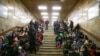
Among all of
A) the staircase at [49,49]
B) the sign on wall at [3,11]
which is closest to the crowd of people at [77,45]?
the staircase at [49,49]

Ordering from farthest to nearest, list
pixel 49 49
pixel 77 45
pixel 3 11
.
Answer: pixel 49 49 < pixel 77 45 < pixel 3 11

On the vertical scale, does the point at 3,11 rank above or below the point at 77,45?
above

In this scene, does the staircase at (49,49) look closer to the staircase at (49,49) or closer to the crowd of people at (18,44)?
the staircase at (49,49)

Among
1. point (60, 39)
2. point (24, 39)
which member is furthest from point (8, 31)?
point (60, 39)

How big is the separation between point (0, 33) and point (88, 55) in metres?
3.61

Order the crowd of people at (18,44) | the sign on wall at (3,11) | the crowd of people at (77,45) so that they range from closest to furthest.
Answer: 1. the crowd of people at (77,45)
2. the crowd of people at (18,44)
3. the sign on wall at (3,11)

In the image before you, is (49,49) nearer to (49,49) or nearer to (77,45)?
(49,49)

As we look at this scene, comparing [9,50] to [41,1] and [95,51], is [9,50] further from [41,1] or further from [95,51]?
[41,1]

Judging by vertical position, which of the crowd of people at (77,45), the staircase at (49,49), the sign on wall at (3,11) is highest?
Result: the sign on wall at (3,11)

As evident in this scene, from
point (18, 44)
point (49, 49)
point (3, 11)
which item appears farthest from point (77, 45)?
point (3, 11)

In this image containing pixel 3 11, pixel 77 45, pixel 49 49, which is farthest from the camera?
pixel 49 49

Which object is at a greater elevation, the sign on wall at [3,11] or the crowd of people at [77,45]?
the sign on wall at [3,11]

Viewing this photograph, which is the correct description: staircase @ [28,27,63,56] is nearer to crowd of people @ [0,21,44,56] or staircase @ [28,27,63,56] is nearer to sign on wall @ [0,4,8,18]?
crowd of people @ [0,21,44,56]

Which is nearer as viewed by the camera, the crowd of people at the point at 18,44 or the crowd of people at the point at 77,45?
the crowd of people at the point at 77,45
